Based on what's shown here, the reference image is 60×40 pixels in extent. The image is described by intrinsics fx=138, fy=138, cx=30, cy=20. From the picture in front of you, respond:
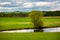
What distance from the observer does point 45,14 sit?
2.54 m

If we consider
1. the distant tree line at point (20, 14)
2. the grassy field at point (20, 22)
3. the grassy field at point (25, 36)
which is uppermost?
→ the distant tree line at point (20, 14)

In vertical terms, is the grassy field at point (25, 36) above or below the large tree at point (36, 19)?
below

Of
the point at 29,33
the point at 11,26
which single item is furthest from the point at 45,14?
the point at 11,26

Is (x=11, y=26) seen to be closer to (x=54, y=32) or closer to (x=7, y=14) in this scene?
(x=7, y=14)

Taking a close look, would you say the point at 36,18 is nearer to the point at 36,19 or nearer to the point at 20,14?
the point at 36,19

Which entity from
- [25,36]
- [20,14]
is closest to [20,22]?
[20,14]

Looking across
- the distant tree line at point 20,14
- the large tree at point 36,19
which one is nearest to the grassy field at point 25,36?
the large tree at point 36,19

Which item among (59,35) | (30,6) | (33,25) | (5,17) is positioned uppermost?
(30,6)

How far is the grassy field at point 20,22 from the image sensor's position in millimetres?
2480

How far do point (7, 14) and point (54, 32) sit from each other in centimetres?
92

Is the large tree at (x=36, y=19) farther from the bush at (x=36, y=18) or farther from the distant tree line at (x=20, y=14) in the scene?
the distant tree line at (x=20, y=14)

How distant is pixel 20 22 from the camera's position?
2.50 metres

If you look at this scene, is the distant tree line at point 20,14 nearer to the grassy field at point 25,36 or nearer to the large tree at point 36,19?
the large tree at point 36,19

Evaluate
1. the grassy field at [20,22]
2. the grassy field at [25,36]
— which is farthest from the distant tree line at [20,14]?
the grassy field at [25,36]
